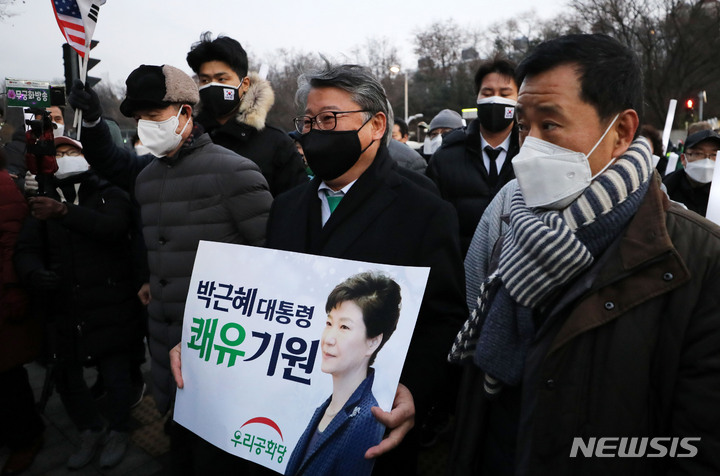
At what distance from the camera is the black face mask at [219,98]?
11.5ft

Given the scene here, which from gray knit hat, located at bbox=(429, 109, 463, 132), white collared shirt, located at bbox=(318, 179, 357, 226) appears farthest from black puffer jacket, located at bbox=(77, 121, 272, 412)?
gray knit hat, located at bbox=(429, 109, 463, 132)

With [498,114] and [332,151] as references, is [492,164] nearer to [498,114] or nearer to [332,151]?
[498,114]

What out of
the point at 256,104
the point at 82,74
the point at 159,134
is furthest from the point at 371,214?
the point at 82,74

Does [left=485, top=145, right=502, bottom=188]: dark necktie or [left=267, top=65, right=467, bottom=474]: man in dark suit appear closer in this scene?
[left=267, top=65, right=467, bottom=474]: man in dark suit

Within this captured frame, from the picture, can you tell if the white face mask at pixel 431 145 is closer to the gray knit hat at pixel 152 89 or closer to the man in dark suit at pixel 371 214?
the gray knit hat at pixel 152 89

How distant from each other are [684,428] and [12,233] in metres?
3.99

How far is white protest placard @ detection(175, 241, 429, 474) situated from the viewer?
1481mm

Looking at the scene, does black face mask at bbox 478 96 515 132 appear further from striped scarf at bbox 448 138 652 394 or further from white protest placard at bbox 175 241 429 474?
white protest placard at bbox 175 241 429 474

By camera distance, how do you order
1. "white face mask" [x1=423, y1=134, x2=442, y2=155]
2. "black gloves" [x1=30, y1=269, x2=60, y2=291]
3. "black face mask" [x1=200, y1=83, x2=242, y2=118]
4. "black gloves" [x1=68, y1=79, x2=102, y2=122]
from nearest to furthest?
"black gloves" [x1=68, y1=79, x2=102, y2=122] → "black gloves" [x1=30, y1=269, x2=60, y2=291] → "black face mask" [x1=200, y1=83, x2=242, y2=118] → "white face mask" [x1=423, y1=134, x2=442, y2=155]

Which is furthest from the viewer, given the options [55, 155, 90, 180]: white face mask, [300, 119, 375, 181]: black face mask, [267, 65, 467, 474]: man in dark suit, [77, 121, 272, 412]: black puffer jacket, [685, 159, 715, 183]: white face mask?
[685, 159, 715, 183]: white face mask

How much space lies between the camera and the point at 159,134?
2617 mm

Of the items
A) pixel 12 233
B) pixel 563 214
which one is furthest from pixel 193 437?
pixel 12 233

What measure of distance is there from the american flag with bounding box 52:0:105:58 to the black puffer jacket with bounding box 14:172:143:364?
35.2 inches

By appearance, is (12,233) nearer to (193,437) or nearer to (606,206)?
(193,437)
